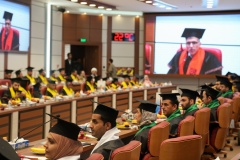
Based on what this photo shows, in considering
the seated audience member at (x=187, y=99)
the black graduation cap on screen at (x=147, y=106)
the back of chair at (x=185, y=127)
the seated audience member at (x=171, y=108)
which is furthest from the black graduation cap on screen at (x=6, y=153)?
the seated audience member at (x=187, y=99)

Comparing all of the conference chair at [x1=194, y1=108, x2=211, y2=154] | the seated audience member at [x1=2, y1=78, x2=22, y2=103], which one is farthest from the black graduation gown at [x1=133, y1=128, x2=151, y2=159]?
the seated audience member at [x1=2, y1=78, x2=22, y2=103]

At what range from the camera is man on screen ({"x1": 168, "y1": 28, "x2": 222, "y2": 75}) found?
1900 cm

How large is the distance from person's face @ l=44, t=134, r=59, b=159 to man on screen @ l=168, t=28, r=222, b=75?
53.3 feet

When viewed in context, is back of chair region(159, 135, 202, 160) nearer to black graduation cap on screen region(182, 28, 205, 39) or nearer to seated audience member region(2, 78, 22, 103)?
seated audience member region(2, 78, 22, 103)

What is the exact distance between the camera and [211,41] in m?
19.0

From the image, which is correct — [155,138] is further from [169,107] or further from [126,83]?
[126,83]

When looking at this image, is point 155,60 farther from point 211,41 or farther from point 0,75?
point 0,75

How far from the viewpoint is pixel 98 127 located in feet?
13.5

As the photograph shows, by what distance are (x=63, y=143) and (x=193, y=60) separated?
1632 centimetres

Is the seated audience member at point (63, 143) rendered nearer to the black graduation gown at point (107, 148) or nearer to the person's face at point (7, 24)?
the black graduation gown at point (107, 148)

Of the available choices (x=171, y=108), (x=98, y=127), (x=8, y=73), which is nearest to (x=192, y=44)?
(x=8, y=73)

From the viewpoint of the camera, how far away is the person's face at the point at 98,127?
13.4 feet

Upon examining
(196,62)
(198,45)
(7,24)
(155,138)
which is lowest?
(155,138)

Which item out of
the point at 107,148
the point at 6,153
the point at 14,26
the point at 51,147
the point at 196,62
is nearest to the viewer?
the point at 6,153
